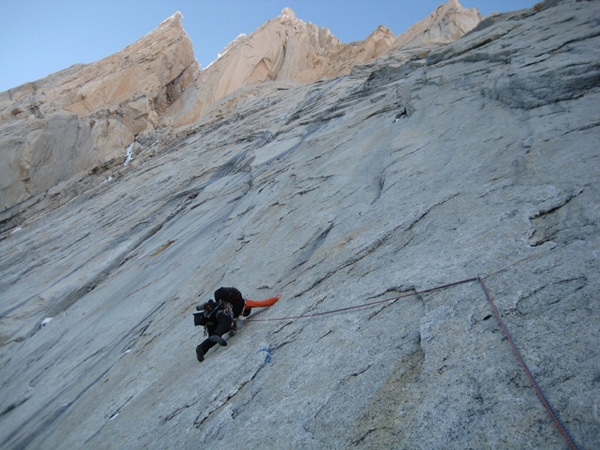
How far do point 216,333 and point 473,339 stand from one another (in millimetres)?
4414

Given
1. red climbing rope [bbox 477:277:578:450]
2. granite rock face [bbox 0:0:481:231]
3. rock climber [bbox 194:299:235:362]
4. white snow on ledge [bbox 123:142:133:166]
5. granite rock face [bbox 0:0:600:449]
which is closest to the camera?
red climbing rope [bbox 477:277:578:450]

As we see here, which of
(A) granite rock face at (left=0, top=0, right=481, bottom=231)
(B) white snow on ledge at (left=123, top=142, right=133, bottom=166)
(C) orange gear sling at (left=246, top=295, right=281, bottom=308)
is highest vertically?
(A) granite rock face at (left=0, top=0, right=481, bottom=231)

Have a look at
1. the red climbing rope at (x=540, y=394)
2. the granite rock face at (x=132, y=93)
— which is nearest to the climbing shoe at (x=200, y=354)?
the red climbing rope at (x=540, y=394)

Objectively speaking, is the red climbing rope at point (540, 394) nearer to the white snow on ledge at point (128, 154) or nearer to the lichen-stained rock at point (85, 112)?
the lichen-stained rock at point (85, 112)

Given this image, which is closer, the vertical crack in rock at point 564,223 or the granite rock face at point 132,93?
the vertical crack in rock at point 564,223

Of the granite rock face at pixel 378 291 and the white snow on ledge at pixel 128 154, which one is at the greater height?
the white snow on ledge at pixel 128 154

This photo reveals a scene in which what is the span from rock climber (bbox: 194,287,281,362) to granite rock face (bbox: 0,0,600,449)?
0.22 meters

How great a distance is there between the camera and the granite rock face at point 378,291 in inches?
149

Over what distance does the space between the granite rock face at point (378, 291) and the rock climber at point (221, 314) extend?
0.71 ft

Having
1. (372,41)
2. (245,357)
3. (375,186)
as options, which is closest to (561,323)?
(245,357)

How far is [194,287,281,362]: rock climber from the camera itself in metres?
7.03

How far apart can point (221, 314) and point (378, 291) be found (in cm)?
286

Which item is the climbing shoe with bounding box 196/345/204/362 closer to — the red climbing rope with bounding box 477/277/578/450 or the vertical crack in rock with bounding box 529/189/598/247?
the red climbing rope with bounding box 477/277/578/450

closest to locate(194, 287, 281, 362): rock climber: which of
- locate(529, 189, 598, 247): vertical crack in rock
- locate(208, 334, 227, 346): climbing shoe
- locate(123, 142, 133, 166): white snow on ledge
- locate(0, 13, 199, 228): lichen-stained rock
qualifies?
locate(208, 334, 227, 346): climbing shoe
